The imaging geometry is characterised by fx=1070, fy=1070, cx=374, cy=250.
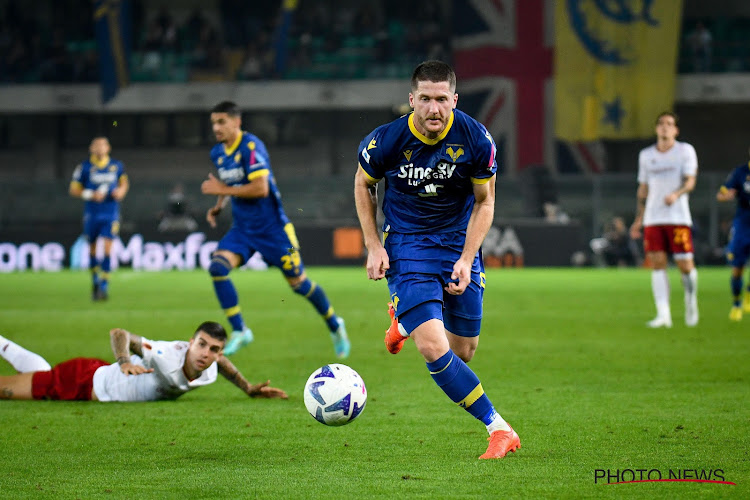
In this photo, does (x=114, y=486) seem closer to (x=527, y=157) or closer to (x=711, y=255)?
(x=711, y=255)

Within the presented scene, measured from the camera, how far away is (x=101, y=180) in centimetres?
1702

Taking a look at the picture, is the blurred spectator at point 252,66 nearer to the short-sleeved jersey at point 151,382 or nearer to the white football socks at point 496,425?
the short-sleeved jersey at point 151,382

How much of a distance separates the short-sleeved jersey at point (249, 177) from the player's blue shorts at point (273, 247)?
57 millimetres

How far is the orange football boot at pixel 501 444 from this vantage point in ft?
17.7

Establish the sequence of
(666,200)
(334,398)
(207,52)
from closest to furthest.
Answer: (334,398), (666,200), (207,52)

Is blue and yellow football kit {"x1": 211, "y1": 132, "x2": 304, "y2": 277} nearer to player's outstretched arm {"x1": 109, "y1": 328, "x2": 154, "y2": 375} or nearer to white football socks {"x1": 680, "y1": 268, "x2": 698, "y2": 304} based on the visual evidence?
player's outstretched arm {"x1": 109, "y1": 328, "x2": 154, "y2": 375}

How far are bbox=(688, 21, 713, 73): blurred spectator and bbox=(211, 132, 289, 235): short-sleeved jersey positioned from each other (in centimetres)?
2718

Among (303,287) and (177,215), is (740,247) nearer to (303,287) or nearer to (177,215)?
(303,287)

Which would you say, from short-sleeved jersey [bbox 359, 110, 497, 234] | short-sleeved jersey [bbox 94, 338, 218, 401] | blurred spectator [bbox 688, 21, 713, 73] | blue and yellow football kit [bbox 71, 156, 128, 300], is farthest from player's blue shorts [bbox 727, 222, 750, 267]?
blurred spectator [bbox 688, 21, 713, 73]

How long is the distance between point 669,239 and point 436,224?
6.89 m

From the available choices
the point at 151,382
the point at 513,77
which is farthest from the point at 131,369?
the point at 513,77

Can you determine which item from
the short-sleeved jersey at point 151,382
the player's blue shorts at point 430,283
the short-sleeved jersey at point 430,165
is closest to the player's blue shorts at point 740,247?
the short-sleeved jersey at point 151,382

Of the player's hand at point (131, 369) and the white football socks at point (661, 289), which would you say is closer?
the player's hand at point (131, 369)

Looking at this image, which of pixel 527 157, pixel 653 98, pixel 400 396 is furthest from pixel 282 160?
pixel 400 396
